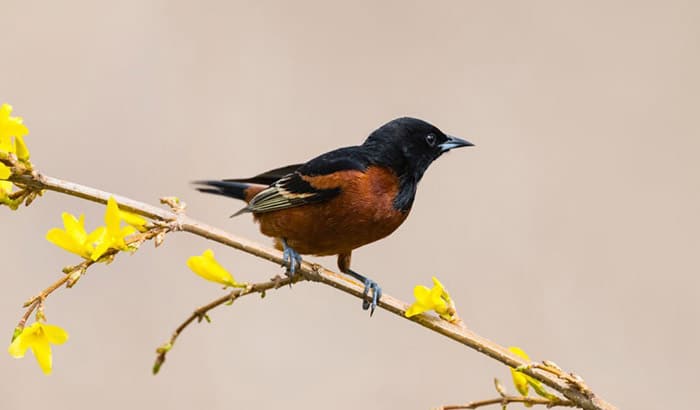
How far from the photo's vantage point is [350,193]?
4.95 feet

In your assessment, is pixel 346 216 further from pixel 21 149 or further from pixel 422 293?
pixel 21 149

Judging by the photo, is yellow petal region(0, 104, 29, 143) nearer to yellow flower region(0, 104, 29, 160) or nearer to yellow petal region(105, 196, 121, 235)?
yellow flower region(0, 104, 29, 160)

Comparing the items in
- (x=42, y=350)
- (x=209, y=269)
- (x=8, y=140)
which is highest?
(x=8, y=140)

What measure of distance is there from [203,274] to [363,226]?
0.55 meters

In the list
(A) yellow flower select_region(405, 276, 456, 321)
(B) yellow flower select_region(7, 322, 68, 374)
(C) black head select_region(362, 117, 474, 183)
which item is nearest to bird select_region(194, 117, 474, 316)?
(C) black head select_region(362, 117, 474, 183)

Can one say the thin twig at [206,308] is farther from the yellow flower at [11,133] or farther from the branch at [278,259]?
the yellow flower at [11,133]

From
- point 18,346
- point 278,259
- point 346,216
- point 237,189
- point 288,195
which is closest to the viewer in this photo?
point 18,346

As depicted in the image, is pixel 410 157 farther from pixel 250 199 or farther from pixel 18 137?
pixel 18 137

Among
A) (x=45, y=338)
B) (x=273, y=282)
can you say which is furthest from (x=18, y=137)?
(x=273, y=282)

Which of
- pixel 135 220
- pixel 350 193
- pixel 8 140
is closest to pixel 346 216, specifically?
pixel 350 193

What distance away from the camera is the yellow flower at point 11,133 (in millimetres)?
864

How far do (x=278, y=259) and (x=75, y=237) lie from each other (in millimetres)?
A: 233

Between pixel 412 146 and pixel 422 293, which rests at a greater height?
pixel 412 146

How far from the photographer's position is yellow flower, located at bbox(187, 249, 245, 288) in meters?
0.91
